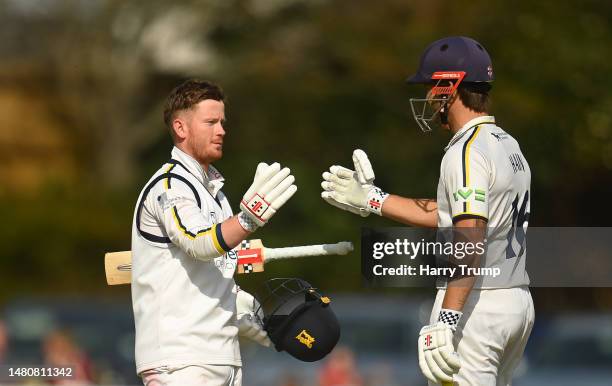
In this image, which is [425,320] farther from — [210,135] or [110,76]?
[110,76]

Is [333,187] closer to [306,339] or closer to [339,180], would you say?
[339,180]

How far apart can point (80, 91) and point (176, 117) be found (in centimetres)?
2042

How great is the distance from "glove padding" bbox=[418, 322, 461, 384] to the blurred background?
644 cm

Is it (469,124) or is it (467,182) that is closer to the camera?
(467,182)

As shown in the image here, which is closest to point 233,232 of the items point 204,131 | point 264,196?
point 264,196

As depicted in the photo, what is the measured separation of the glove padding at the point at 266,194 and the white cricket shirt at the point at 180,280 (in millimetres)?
198

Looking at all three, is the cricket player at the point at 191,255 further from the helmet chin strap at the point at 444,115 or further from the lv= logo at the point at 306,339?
the helmet chin strap at the point at 444,115

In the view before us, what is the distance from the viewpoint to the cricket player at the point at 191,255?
225 inches

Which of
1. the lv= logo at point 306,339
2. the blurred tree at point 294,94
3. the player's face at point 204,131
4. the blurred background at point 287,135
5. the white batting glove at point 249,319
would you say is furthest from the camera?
the blurred tree at point 294,94

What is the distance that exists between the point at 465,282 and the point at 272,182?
105 cm

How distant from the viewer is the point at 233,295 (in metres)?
6.09

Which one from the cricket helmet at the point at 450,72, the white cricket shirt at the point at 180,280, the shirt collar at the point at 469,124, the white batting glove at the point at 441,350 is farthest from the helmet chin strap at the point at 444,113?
the white cricket shirt at the point at 180,280

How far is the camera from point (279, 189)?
5758mm

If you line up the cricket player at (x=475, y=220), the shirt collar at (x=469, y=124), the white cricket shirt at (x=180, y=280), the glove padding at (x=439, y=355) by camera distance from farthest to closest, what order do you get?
the shirt collar at (x=469, y=124), the white cricket shirt at (x=180, y=280), the cricket player at (x=475, y=220), the glove padding at (x=439, y=355)
